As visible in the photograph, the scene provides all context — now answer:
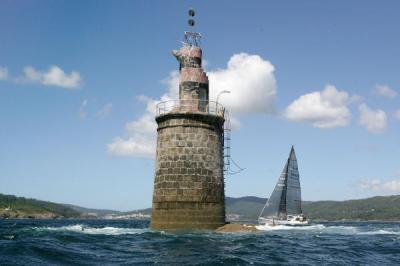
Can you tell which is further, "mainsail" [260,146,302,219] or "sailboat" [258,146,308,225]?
"mainsail" [260,146,302,219]

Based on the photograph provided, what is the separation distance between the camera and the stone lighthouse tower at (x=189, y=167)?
107 ft

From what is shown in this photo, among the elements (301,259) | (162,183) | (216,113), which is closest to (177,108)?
(216,113)

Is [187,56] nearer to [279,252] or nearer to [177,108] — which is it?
[177,108]

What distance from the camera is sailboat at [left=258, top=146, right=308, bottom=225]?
2391 inches

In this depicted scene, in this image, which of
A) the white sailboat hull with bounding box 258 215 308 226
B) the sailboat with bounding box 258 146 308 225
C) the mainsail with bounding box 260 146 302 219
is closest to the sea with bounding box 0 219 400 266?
the white sailboat hull with bounding box 258 215 308 226

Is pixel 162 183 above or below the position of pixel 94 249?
above

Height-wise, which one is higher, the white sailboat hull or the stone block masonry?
the stone block masonry

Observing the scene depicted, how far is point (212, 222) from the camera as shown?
108 ft

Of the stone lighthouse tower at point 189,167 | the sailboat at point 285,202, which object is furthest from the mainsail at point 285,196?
the stone lighthouse tower at point 189,167

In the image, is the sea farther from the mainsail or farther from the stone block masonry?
the mainsail

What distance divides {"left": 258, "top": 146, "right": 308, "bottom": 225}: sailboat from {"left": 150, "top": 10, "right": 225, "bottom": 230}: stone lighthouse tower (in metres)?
27.9

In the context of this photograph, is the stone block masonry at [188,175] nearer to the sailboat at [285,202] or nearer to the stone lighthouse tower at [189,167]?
the stone lighthouse tower at [189,167]

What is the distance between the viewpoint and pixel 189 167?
107 feet

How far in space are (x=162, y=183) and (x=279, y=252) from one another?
1385 centimetres
